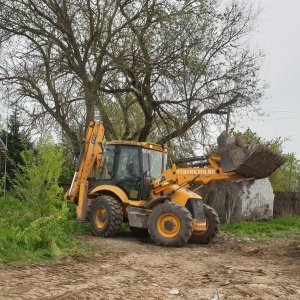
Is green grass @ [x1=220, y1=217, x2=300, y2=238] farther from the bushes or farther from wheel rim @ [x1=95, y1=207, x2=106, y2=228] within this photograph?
the bushes

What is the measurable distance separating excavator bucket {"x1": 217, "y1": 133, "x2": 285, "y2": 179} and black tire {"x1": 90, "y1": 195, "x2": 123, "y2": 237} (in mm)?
2940

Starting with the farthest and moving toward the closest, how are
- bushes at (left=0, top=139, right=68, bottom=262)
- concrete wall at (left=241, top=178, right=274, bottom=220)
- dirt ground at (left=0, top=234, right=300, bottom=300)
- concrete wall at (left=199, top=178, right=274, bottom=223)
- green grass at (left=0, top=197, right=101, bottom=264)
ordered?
1. concrete wall at (left=241, top=178, right=274, bottom=220)
2. concrete wall at (left=199, top=178, right=274, bottom=223)
3. bushes at (left=0, top=139, right=68, bottom=262)
4. green grass at (left=0, top=197, right=101, bottom=264)
5. dirt ground at (left=0, top=234, right=300, bottom=300)

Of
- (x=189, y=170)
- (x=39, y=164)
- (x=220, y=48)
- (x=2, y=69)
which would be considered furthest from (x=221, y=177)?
(x=2, y=69)

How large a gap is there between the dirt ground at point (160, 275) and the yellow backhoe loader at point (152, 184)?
2.67ft

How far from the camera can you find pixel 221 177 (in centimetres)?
1177

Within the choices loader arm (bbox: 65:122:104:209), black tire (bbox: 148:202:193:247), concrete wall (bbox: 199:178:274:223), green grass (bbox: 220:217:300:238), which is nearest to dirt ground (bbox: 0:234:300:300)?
black tire (bbox: 148:202:193:247)

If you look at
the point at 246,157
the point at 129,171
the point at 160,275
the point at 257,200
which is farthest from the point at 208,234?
the point at 257,200

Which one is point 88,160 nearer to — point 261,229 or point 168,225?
point 168,225

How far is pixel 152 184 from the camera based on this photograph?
12984 millimetres

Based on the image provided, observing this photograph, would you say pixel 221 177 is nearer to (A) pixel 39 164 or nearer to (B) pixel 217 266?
(B) pixel 217 266

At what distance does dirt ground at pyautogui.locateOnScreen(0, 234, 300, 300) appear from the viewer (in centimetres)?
672

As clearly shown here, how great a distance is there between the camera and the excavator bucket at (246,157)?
10938 mm

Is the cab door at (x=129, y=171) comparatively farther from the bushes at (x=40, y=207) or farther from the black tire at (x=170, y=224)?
the bushes at (x=40, y=207)

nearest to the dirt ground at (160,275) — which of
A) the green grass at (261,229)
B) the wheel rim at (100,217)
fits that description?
the wheel rim at (100,217)
